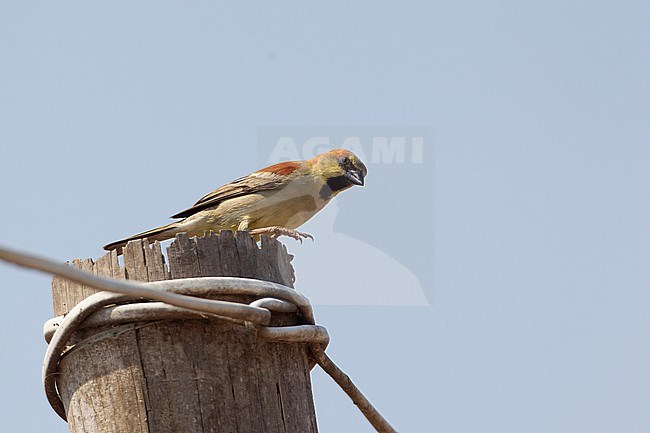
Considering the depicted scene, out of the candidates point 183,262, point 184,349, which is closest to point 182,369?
point 184,349

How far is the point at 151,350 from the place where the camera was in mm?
2559

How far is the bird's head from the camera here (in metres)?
6.74

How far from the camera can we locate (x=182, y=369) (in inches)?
99.8

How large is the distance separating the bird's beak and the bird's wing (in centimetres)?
91

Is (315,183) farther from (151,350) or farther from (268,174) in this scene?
(151,350)

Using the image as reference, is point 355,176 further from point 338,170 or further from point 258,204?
point 258,204

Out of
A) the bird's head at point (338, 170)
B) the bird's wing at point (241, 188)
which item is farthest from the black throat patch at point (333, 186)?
the bird's wing at point (241, 188)

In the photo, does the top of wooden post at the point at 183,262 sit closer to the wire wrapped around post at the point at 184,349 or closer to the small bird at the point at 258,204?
the wire wrapped around post at the point at 184,349

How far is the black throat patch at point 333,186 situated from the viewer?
664cm

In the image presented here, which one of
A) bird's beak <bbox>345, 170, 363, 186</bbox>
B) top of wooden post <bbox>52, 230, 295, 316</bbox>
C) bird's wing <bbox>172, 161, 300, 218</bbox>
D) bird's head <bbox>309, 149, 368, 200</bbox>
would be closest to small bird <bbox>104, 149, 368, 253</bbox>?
bird's wing <bbox>172, 161, 300, 218</bbox>

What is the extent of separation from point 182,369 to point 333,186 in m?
4.38

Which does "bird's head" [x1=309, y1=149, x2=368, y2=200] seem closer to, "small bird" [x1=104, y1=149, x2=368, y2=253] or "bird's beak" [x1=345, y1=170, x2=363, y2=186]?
"bird's beak" [x1=345, y1=170, x2=363, y2=186]

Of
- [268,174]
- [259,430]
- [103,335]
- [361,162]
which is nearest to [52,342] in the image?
[103,335]

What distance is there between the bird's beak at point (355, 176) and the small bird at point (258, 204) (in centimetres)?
50
